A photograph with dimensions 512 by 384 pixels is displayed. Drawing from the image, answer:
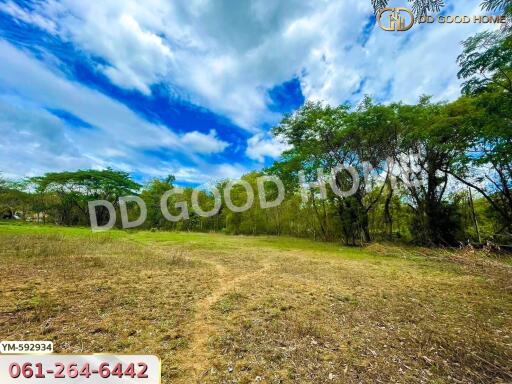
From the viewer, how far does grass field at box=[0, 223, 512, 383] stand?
283 cm

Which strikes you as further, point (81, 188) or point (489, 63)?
point (81, 188)

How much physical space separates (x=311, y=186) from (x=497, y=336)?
16.6 m

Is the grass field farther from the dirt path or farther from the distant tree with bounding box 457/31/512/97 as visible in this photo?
the distant tree with bounding box 457/31/512/97

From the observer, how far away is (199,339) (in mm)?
3463

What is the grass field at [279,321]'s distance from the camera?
111 inches

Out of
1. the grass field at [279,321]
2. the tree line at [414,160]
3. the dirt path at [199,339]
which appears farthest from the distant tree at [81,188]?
the dirt path at [199,339]

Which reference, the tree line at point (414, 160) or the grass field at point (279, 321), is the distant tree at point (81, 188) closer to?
the tree line at point (414, 160)

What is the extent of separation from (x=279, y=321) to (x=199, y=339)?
131cm

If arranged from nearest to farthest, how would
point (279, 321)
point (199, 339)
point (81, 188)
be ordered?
point (199, 339), point (279, 321), point (81, 188)

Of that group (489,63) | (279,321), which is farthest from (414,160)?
(279,321)

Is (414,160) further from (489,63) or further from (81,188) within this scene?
(81,188)

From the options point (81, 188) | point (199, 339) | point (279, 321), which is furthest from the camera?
point (81, 188)

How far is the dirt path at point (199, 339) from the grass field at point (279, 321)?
0.05ft

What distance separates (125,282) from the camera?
233 inches
